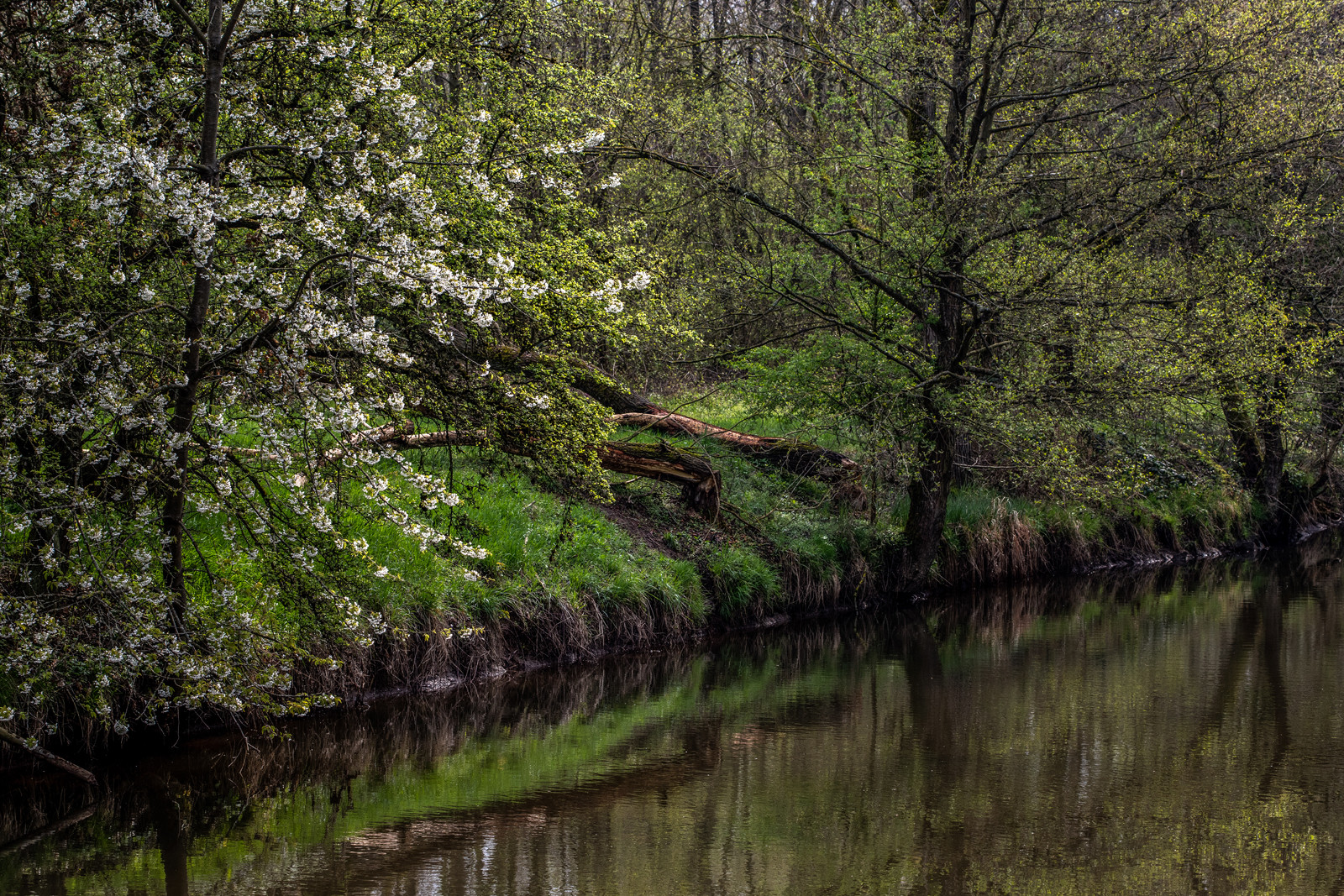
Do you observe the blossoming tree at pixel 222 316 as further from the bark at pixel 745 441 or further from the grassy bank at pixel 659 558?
the bark at pixel 745 441

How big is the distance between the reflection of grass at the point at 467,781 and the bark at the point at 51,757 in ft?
2.10

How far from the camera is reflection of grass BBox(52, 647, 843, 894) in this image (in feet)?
21.2

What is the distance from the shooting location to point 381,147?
24.7 ft

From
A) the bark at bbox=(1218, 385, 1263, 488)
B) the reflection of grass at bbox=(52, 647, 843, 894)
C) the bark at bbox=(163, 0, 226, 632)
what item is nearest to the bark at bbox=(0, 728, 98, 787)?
the reflection of grass at bbox=(52, 647, 843, 894)

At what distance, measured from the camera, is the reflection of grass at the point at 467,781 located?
646 centimetres

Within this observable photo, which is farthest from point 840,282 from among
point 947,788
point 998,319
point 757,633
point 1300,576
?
point 1300,576

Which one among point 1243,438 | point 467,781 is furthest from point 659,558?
point 1243,438

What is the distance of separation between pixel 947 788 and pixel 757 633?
6.04 meters

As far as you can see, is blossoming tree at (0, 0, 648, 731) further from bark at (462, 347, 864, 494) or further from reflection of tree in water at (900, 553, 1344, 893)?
bark at (462, 347, 864, 494)

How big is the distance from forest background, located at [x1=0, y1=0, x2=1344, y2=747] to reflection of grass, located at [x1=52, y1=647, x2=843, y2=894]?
29.9 inches

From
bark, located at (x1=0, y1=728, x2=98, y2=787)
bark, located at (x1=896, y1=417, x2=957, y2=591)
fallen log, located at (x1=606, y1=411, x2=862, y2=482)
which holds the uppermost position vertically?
fallen log, located at (x1=606, y1=411, x2=862, y2=482)

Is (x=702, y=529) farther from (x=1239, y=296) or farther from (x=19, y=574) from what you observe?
(x=19, y=574)

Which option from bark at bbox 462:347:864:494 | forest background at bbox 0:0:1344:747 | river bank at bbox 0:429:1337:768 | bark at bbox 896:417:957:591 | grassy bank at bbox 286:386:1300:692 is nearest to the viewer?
forest background at bbox 0:0:1344:747

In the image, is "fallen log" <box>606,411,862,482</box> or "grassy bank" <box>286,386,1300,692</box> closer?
"grassy bank" <box>286,386,1300,692</box>
